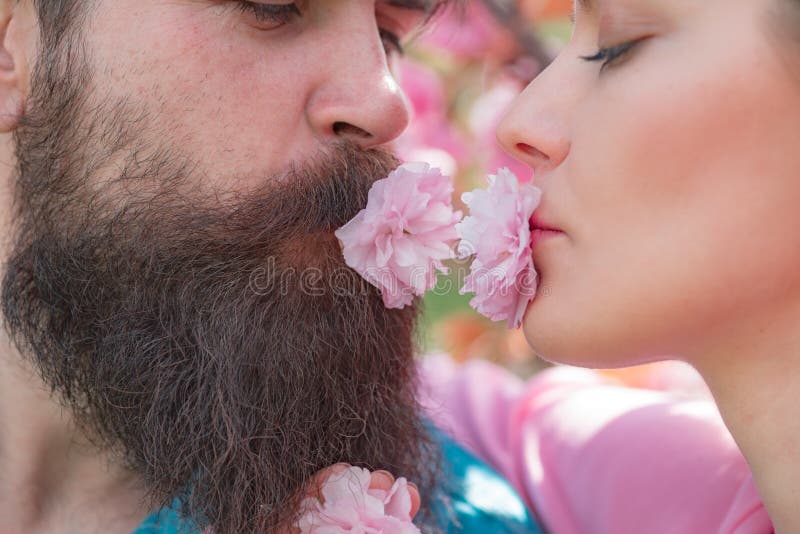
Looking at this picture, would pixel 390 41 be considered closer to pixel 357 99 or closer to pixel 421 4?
pixel 421 4

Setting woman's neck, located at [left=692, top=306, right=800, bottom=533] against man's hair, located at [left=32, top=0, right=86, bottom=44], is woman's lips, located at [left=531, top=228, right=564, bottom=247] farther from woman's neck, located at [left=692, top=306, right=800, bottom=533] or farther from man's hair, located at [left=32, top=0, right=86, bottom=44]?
man's hair, located at [left=32, top=0, right=86, bottom=44]

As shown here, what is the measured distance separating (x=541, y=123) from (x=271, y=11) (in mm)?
608

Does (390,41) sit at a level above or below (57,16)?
below

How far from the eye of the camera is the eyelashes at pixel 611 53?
1.26 metres

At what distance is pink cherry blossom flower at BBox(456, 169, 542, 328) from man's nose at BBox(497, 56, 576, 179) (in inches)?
1.8

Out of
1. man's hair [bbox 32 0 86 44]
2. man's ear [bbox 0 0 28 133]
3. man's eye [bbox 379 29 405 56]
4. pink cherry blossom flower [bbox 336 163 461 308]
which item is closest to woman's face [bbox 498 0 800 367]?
pink cherry blossom flower [bbox 336 163 461 308]

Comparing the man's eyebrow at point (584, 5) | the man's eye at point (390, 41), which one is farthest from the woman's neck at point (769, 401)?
the man's eye at point (390, 41)

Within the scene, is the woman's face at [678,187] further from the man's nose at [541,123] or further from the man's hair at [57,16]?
the man's hair at [57,16]

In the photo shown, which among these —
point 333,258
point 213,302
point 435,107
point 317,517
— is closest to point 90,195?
point 213,302

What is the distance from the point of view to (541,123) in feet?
4.35

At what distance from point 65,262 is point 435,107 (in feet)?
6.59

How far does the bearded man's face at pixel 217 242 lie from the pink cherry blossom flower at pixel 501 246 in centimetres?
30

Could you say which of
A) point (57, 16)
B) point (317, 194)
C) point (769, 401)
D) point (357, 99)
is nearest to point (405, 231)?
point (317, 194)

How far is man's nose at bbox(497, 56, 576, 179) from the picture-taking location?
131 centimetres
